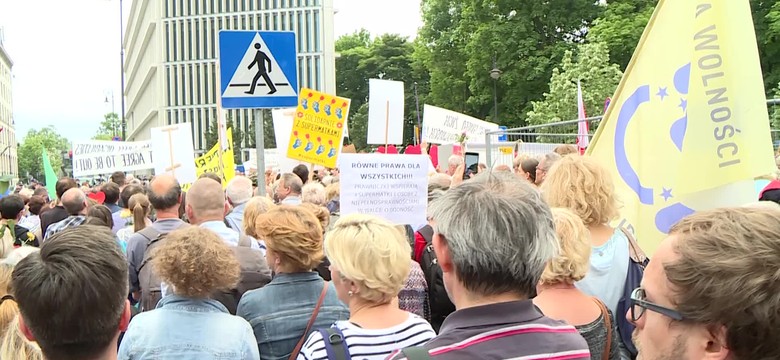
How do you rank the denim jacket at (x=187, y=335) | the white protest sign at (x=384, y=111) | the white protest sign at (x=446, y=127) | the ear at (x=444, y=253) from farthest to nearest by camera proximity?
the white protest sign at (x=446, y=127), the white protest sign at (x=384, y=111), the denim jacket at (x=187, y=335), the ear at (x=444, y=253)

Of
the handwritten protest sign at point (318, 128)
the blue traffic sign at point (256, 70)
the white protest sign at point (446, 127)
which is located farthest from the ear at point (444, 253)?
the white protest sign at point (446, 127)

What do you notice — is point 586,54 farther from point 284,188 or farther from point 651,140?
point 651,140

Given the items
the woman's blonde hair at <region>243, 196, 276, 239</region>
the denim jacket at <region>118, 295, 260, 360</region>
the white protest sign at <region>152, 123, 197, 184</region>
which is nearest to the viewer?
the denim jacket at <region>118, 295, 260, 360</region>

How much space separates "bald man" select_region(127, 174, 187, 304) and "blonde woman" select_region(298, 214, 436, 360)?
5.78 ft

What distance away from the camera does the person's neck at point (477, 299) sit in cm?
201

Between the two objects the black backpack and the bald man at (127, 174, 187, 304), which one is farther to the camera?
the bald man at (127, 174, 187, 304)

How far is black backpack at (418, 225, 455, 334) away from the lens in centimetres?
430

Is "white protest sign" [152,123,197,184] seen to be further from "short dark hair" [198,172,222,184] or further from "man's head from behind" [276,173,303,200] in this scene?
"short dark hair" [198,172,222,184]

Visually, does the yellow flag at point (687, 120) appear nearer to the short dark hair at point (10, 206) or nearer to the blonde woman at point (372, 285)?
the blonde woman at point (372, 285)

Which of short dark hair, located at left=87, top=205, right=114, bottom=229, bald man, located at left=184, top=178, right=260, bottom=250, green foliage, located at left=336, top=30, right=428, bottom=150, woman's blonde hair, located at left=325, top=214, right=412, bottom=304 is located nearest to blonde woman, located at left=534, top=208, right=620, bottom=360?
woman's blonde hair, located at left=325, top=214, right=412, bottom=304

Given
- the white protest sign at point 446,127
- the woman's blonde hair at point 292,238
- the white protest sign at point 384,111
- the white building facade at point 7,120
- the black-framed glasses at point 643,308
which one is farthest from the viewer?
the white building facade at point 7,120

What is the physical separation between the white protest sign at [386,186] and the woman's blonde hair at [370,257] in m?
2.02

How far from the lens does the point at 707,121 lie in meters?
3.64

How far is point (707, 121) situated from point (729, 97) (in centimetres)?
16
